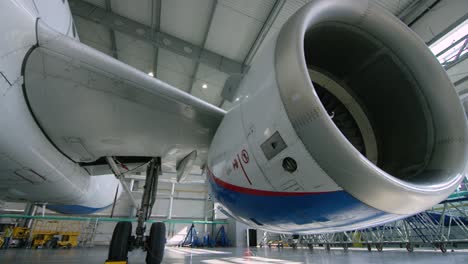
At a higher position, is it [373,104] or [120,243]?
[373,104]

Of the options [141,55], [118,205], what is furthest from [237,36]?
[118,205]

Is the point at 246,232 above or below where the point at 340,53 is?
below

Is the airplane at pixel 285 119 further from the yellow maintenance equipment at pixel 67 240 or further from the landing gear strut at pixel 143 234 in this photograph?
the yellow maintenance equipment at pixel 67 240

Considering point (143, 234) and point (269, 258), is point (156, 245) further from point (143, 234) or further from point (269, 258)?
point (269, 258)

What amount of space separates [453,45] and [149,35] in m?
9.16

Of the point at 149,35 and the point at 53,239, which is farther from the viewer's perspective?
the point at 53,239

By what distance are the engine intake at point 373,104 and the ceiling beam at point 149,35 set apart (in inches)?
262

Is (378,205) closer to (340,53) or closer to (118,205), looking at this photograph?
(340,53)

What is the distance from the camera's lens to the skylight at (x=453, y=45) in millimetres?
6109

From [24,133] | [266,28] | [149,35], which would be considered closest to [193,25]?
[149,35]

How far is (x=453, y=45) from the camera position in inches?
253

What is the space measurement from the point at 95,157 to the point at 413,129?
10.1ft

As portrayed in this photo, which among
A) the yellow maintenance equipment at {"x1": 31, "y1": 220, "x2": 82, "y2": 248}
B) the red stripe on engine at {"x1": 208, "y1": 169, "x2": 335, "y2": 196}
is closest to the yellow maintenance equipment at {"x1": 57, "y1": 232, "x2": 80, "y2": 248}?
the yellow maintenance equipment at {"x1": 31, "y1": 220, "x2": 82, "y2": 248}

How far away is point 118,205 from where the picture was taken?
16.9m
